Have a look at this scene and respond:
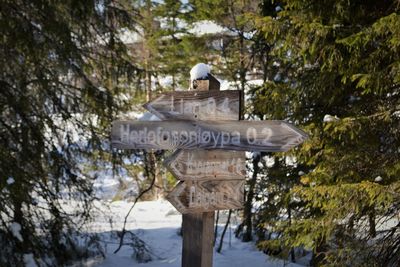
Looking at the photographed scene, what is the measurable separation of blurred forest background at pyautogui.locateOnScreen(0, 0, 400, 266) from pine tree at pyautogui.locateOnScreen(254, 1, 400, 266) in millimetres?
15

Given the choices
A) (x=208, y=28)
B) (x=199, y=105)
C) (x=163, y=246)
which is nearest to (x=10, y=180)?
(x=199, y=105)

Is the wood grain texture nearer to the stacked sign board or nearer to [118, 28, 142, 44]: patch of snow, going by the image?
the stacked sign board

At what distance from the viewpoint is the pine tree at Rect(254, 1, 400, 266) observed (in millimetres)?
4117

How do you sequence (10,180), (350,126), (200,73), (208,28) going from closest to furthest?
1. (200,73)
2. (350,126)
3. (10,180)
4. (208,28)

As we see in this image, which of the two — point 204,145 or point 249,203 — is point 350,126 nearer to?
point 204,145

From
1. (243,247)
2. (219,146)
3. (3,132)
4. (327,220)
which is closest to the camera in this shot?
(219,146)

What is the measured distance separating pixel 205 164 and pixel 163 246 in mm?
7121

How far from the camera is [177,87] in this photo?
14.6 metres

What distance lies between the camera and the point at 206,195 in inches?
107

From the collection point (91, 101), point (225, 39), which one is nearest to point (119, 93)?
point (91, 101)

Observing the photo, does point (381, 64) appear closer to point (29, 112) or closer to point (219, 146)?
point (219, 146)

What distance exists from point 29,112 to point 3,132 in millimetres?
472

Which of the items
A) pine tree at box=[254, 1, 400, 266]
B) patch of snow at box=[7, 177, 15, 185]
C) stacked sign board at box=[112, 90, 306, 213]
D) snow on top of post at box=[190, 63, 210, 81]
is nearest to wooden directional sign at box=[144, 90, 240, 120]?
stacked sign board at box=[112, 90, 306, 213]

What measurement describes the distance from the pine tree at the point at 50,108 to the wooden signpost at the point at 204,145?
7.96ft
